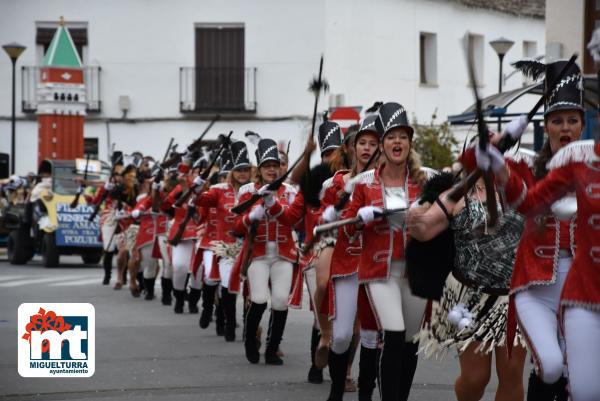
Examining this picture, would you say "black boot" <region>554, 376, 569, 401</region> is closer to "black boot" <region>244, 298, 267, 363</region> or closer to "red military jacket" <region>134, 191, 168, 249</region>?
"black boot" <region>244, 298, 267, 363</region>

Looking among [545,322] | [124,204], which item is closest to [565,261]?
[545,322]

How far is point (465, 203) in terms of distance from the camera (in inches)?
290

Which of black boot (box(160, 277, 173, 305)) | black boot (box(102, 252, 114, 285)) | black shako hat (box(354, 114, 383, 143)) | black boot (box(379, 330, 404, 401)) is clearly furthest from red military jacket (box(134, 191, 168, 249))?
black boot (box(379, 330, 404, 401))

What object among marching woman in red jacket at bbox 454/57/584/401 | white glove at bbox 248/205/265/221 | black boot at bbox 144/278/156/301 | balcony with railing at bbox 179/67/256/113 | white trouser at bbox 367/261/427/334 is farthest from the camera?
balcony with railing at bbox 179/67/256/113

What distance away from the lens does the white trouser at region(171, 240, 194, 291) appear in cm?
1605

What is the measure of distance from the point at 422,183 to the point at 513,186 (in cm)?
209

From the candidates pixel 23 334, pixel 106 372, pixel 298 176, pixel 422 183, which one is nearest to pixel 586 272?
pixel 422 183

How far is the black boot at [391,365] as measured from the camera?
7.71m

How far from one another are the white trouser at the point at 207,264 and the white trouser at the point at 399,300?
6.18 meters

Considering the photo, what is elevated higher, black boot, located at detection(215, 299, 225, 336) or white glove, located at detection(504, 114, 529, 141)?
white glove, located at detection(504, 114, 529, 141)

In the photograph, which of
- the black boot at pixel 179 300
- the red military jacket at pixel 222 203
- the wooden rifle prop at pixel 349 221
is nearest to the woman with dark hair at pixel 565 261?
the wooden rifle prop at pixel 349 221

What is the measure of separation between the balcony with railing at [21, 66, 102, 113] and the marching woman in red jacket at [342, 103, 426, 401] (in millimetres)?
29087

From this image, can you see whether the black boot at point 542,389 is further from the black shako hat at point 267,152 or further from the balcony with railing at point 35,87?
the balcony with railing at point 35,87

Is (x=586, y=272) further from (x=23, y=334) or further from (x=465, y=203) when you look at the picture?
(x=23, y=334)
